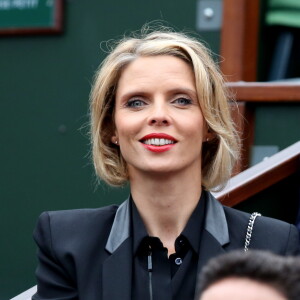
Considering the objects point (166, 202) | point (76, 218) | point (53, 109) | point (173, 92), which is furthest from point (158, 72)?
point (53, 109)

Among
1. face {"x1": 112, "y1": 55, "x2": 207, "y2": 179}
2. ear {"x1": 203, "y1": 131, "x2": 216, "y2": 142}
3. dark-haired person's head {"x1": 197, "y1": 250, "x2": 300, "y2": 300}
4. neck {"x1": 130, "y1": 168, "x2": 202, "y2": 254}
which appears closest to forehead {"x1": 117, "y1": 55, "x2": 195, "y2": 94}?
face {"x1": 112, "y1": 55, "x2": 207, "y2": 179}

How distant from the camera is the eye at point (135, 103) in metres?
2.90

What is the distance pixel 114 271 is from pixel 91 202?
2923 millimetres

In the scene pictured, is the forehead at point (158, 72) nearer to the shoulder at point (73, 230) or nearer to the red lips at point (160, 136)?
the red lips at point (160, 136)

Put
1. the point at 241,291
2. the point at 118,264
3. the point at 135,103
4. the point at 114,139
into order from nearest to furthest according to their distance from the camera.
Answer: the point at 241,291, the point at 118,264, the point at 135,103, the point at 114,139

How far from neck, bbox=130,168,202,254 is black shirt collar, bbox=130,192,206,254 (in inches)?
0.7

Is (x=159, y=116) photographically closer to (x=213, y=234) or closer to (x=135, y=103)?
(x=135, y=103)

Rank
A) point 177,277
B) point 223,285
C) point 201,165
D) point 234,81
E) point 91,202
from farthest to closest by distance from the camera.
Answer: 1. point 91,202
2. point 234,81
3. point 201,165
4. point 177,277
5. point 223,285

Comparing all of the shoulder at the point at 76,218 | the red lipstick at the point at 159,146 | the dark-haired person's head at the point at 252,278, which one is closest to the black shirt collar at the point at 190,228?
the shoulder at the point at 76,218

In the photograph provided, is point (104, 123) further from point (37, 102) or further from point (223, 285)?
point (37, 102)

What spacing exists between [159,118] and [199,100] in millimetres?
152

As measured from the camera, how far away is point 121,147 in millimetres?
2928

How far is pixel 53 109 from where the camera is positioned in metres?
5.89

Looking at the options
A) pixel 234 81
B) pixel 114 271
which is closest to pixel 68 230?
pixel 114 271
